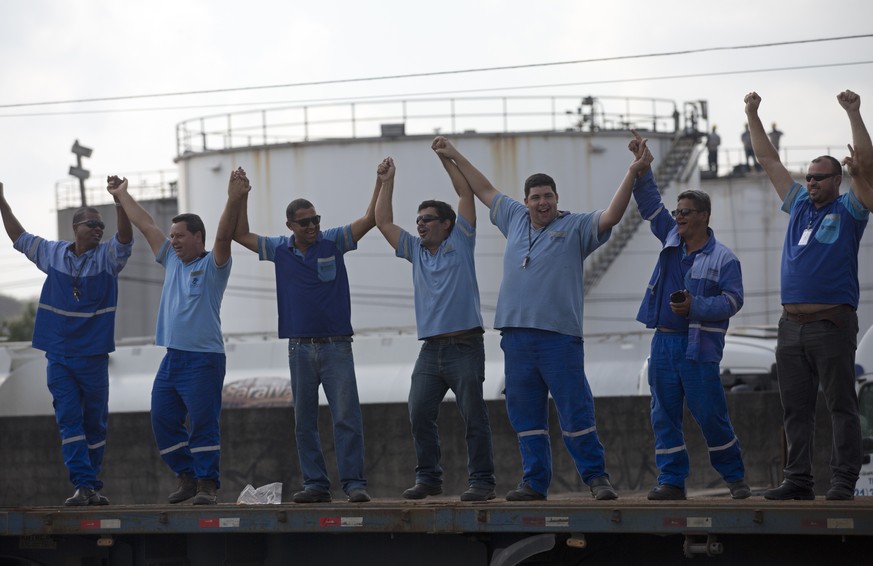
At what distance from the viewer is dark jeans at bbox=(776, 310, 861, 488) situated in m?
7.08

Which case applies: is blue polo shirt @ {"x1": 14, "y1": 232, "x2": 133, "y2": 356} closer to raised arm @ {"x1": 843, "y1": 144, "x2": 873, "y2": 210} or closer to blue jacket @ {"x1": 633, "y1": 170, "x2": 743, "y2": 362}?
blue jacket @ {"x1": 633, "y1": 170, "x2": 743, "y2": 362}

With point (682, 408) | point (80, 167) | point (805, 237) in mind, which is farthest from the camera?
point (80, 167)

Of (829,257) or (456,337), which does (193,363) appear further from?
(829,257)

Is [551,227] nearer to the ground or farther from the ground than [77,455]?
farther from the ground

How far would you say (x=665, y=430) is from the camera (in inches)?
303

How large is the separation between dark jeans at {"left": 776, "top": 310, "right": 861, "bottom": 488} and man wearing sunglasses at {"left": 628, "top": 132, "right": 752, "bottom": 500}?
0.38m

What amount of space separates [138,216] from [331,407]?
2083 mm

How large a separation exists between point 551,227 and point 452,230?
78 centimetres

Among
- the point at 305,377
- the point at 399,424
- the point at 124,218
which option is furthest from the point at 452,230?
the point at 399,424

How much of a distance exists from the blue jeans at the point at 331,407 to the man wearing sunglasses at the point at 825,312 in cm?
282

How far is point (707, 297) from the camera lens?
7617mm

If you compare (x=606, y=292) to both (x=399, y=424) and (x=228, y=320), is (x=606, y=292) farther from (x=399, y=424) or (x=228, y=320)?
(x=399, y=424)

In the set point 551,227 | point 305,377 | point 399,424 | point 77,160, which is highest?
point 77,160

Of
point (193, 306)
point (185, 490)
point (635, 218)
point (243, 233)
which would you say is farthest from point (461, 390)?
point (635, 218)
